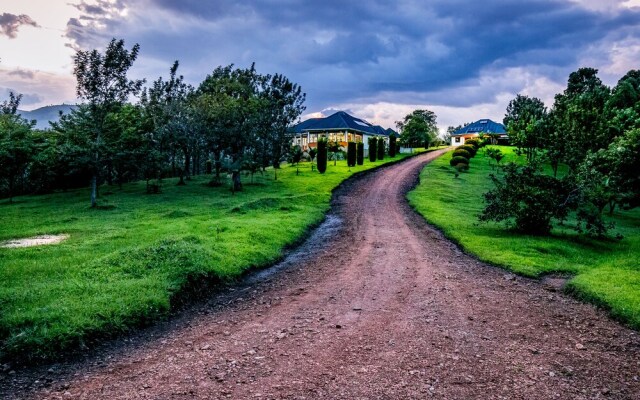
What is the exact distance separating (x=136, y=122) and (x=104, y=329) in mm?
37533

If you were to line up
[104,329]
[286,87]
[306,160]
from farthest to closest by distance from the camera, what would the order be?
[306,160] < [286,87] < [104,329]

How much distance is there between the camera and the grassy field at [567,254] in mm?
11688

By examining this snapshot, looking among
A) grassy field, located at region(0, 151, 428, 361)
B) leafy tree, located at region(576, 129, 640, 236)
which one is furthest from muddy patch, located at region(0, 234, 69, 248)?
leafy tree, located at region(576, 129, 640, 236)

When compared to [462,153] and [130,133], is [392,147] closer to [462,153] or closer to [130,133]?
[462,153]

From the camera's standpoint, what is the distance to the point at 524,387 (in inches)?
272

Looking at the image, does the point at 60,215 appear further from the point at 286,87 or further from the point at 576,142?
the point at 286,87

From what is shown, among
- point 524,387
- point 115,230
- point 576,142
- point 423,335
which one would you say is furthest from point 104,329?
point 576,142

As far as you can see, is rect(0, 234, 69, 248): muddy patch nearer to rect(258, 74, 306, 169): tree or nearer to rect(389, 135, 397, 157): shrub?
rect(258, 74, 306, 169): tree

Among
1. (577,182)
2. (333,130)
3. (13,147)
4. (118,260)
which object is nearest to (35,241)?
(118,260)

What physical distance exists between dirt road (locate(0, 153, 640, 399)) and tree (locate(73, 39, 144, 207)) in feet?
79.5

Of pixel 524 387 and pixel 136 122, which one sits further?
pixel 136 122

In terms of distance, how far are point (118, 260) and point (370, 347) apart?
335 inches

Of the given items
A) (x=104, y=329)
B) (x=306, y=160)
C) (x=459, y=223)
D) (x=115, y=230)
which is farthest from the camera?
(x=306, y=160)

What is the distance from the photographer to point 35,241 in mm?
18047
